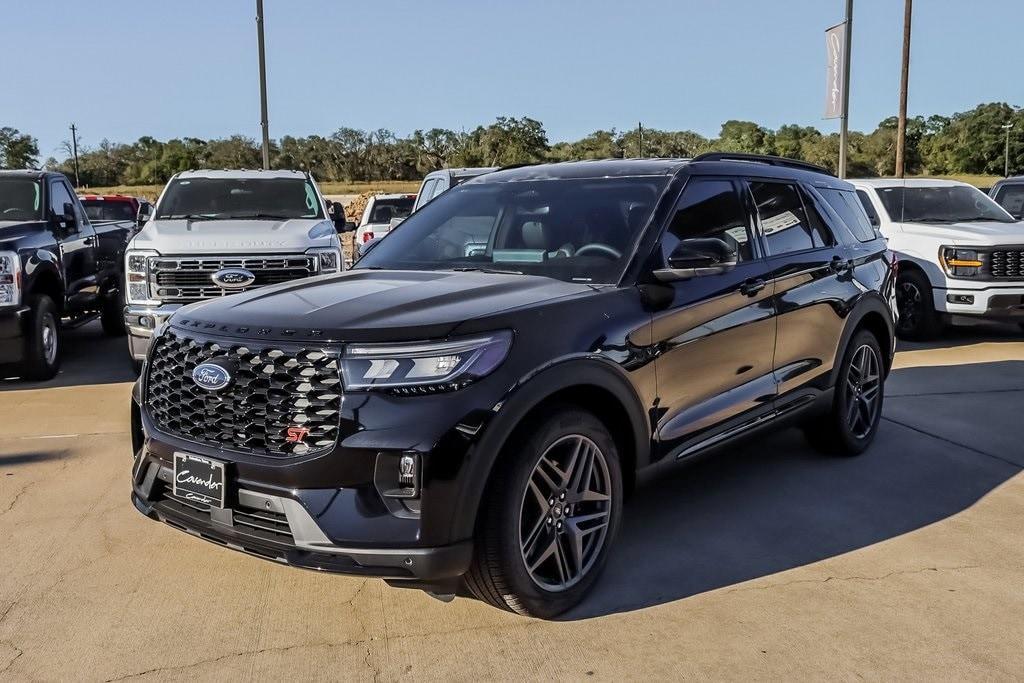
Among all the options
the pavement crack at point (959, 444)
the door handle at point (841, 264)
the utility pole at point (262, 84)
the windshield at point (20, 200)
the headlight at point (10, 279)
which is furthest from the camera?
the utility pole at point (262, 84)

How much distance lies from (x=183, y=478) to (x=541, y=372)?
53.4 inches

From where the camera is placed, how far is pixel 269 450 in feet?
10.2

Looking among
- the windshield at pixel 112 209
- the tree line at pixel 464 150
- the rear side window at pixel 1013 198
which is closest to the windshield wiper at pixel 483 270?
the rear side window at pixel 1013 198

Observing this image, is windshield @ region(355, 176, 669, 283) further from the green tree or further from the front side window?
the green tree

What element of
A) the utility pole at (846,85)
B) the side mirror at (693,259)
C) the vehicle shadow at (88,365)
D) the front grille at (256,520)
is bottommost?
the vehicle shadow at (88,365)

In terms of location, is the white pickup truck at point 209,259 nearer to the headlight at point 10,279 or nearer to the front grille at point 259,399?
the headlight at point 10,279

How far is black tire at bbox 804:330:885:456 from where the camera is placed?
5461 millimetres

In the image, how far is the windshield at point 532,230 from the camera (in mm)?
4094

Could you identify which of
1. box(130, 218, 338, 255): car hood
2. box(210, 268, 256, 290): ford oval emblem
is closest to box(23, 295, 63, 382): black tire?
box(130, 218, 338, 255): car hood

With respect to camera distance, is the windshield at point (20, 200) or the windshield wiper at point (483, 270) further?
the windshield at point (20, 200)

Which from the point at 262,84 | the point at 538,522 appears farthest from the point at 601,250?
the point at 262,84

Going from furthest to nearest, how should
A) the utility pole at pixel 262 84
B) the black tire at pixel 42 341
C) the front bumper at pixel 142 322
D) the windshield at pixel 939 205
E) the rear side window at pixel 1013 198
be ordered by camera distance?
the utility pole at pixel 262 84 → the rear side window at pixel 1013 198 → the windshield at pixel 939 205 → the black tire at pixel 42 341 → the front bumper at pixel 142 322

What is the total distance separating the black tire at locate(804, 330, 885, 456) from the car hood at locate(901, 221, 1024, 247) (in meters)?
4.51

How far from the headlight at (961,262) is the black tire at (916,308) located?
0.30 metres
